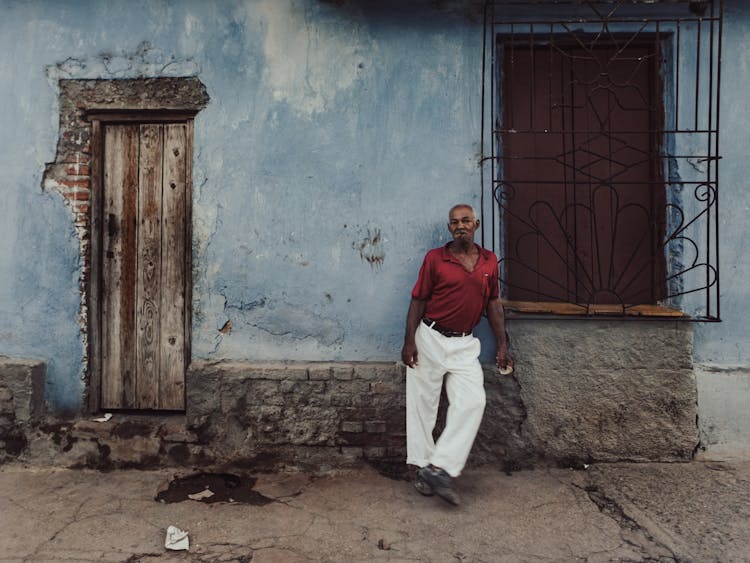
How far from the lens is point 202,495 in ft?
10.7

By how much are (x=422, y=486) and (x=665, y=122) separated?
9.44 ft

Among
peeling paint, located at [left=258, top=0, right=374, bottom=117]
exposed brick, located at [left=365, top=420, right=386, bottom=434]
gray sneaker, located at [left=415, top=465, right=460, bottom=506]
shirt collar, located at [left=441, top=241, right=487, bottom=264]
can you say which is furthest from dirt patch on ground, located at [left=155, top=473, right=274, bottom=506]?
peeling paint, located at [left=258, top=0, right=374, bottom=117]

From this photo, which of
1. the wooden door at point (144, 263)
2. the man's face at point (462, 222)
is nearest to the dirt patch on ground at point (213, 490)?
the wooden door at point (144, 263)

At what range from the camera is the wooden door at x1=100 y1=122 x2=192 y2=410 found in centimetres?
383

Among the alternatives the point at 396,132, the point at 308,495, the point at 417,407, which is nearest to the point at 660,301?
the point at 417,407

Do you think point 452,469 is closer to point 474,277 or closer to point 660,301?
point 474,277

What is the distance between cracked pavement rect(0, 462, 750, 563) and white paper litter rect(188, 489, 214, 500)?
92 mm

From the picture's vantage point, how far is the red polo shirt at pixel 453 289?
316cm

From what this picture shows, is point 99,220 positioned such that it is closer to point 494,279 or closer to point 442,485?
point 494,279

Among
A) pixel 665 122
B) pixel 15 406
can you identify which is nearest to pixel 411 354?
pixel 665 122

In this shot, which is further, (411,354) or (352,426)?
(352,426)

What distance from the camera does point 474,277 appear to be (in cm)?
317

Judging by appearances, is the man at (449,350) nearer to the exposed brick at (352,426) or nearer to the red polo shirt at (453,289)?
the red polo shirt at (453,289)

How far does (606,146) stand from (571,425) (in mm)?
1929
